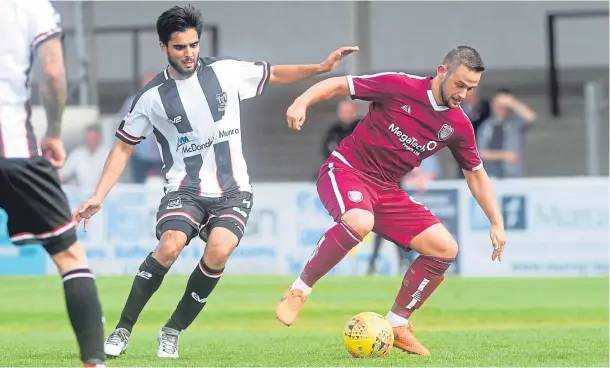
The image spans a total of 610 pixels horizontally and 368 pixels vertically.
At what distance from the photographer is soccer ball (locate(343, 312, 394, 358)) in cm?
779

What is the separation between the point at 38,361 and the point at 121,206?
9.45 m

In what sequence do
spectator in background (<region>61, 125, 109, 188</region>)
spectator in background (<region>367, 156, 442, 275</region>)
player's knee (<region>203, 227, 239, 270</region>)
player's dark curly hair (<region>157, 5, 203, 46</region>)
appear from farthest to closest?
spectator in background (<region>61, 125, 109, 188</region>), spectator in background (<region>367, 156, 442, 275</region>), player's knee (<region>203, 227, 239, 270</region>), player's dark curly hair (<region>157, 5, 203, 46</region>)

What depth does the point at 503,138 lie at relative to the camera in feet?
59.6

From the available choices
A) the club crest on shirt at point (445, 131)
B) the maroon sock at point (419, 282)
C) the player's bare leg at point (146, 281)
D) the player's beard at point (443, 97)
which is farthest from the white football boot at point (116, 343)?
A: the player's beard at point (443, 97)

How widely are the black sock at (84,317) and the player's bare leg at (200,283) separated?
2.08 metres

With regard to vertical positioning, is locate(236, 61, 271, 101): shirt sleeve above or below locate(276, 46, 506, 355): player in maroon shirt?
above

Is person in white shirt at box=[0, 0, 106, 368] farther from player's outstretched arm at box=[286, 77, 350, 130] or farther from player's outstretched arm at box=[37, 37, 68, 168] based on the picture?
player's outstretched arm at box=[286, 77, 350, 130]

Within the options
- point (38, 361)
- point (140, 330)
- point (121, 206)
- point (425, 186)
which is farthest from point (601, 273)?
point (38, 361)

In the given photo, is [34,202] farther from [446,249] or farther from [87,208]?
[446,249]

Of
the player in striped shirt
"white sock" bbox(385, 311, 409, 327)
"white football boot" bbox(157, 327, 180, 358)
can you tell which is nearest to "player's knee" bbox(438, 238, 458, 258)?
"white sock" bbox(385, 311, 409, 327)

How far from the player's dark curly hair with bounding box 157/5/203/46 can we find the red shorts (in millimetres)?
1338

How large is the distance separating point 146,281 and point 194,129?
1003 millimetres

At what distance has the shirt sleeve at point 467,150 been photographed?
8.28 metres

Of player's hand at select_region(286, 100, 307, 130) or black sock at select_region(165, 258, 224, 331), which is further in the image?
black sock at select_region(165, 258, 224, 331)
